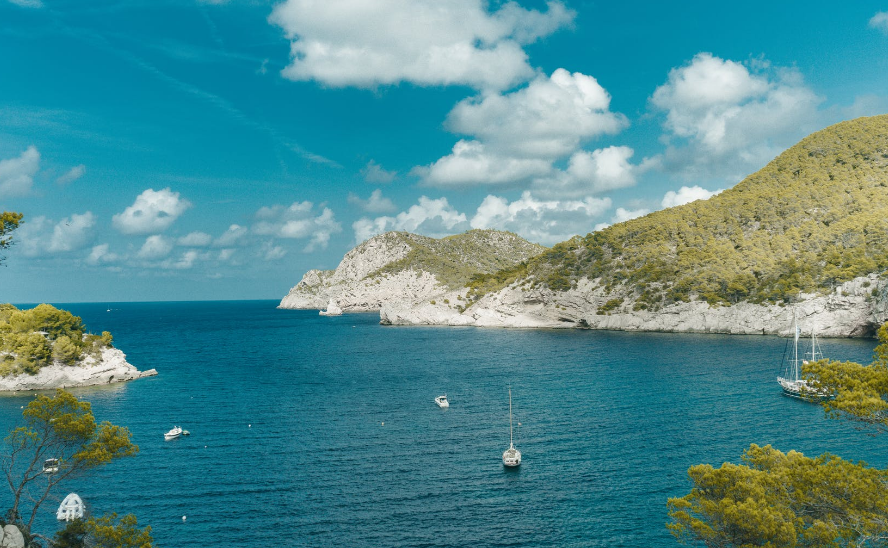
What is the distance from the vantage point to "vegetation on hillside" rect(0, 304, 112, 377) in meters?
76.4

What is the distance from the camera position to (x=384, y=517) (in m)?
34.0

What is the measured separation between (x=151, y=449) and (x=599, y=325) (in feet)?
398

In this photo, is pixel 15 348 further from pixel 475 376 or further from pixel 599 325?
pixel 599 325

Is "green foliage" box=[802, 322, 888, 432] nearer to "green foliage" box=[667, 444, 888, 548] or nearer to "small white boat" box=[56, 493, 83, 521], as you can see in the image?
"green foliage" box=[667, 444, 888, 548]

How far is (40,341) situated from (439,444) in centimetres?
6683

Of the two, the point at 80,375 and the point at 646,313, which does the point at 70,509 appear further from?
the point at 646,313

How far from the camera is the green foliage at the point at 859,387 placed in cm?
1680

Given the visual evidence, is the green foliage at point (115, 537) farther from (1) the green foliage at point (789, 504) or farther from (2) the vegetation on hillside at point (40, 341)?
(2) the vegetation on hillside at point (40, 341)

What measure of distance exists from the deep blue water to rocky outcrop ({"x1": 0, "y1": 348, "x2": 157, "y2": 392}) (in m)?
4.01

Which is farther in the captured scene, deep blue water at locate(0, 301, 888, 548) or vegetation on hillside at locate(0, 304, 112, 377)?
vegetation on hillside at locate(0, 304, 112, 377)

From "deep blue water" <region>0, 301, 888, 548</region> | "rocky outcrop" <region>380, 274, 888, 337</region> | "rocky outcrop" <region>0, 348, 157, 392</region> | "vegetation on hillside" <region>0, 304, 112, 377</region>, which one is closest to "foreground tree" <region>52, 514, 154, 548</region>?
"deep blue water" <region>0, 301, 888, 548</region>

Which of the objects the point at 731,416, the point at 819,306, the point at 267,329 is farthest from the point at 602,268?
the point at 267,329

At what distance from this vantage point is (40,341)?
253ft

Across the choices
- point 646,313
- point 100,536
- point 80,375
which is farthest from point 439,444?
point 646,313
